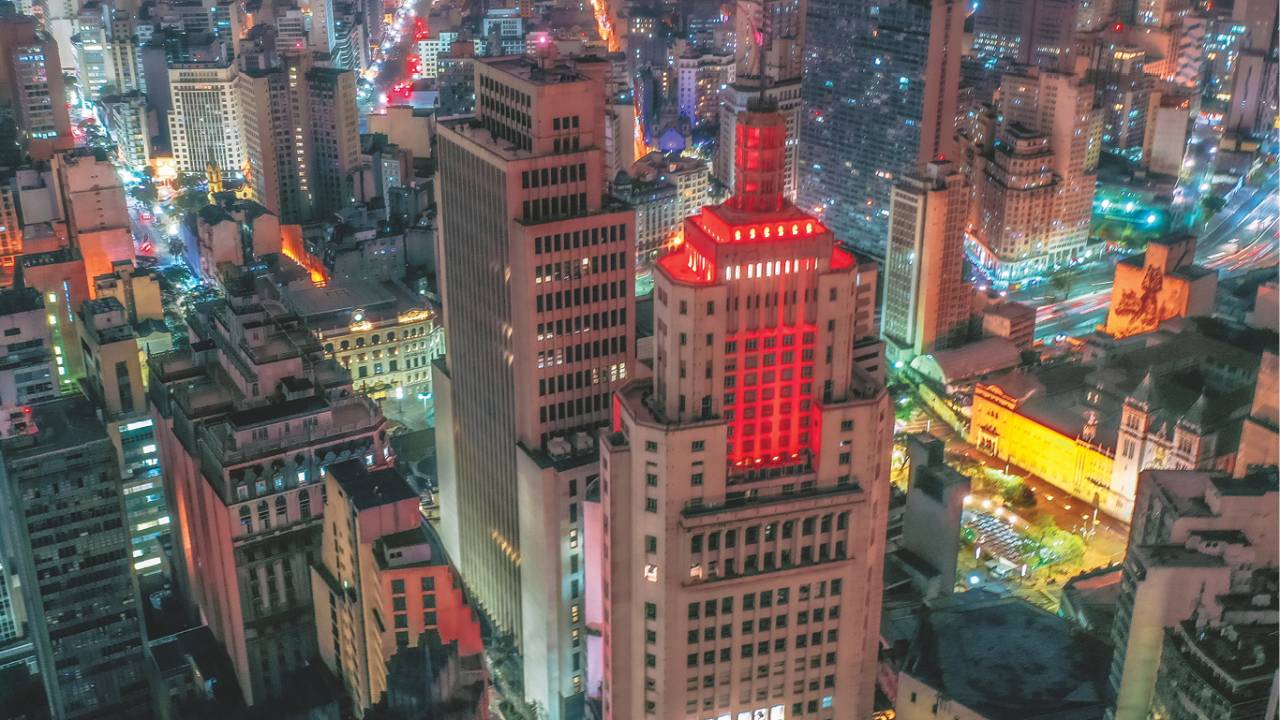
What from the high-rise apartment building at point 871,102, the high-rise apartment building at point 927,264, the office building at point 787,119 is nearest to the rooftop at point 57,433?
the high-rise apartment building at point 927,264

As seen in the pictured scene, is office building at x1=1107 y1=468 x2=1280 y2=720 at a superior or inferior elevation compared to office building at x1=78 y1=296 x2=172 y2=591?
superior

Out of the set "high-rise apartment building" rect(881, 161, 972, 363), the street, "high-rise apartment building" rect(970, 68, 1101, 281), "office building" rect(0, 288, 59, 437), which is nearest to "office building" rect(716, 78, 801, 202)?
"high-rise apartment building" rect(970, 68, 1101, 281)

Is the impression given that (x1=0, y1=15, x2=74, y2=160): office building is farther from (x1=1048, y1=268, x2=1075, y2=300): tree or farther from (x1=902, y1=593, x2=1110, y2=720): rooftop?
(x1=902, y1=593, x2=1110, y2=720): rooftop

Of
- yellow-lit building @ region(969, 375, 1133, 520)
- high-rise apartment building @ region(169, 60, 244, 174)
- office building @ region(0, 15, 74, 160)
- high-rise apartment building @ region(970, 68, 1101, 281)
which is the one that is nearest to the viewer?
yellow-lit building @ region(969, 375, 1133, 520)

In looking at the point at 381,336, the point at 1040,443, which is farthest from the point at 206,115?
the point at 1040,443

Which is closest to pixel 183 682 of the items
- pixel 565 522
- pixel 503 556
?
pixel 503 556

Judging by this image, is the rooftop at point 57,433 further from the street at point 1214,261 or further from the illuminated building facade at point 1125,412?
the street at point 1214,261

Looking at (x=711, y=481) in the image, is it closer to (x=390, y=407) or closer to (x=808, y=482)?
(x=808, y=482)
